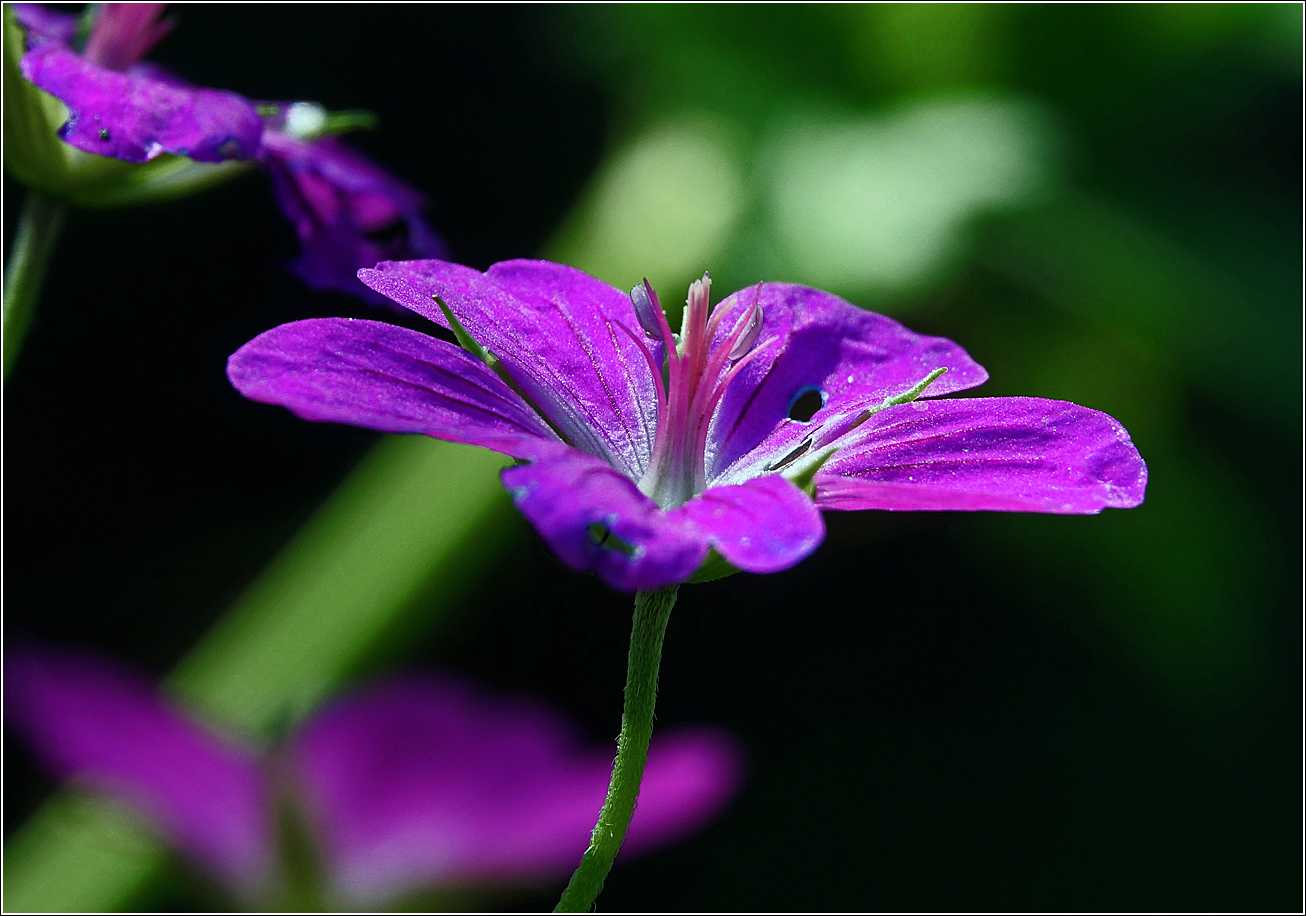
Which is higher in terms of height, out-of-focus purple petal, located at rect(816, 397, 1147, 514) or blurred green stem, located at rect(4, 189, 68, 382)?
out-of-focus purple petal, located at rect(816, 397, 1147, 514)

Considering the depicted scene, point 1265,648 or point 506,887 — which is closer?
point 506,887

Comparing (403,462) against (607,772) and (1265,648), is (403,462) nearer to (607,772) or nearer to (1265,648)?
(607,772)

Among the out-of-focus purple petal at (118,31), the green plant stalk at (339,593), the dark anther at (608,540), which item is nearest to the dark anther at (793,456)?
the dark anther at (608,540)

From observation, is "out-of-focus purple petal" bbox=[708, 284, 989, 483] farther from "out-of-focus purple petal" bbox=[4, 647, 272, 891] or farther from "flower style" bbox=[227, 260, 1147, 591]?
"out-of-focus purple petal" bbox=[4, 647, 272, 891]

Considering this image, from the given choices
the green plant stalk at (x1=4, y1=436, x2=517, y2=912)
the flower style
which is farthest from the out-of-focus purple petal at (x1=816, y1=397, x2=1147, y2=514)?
the green plant stalk at (x1=4, y1=436, x2=517, y2=912)

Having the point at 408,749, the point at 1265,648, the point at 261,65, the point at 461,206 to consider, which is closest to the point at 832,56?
the point at 461,206

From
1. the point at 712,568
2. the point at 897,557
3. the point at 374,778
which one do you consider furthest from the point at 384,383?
the point at 897,557
